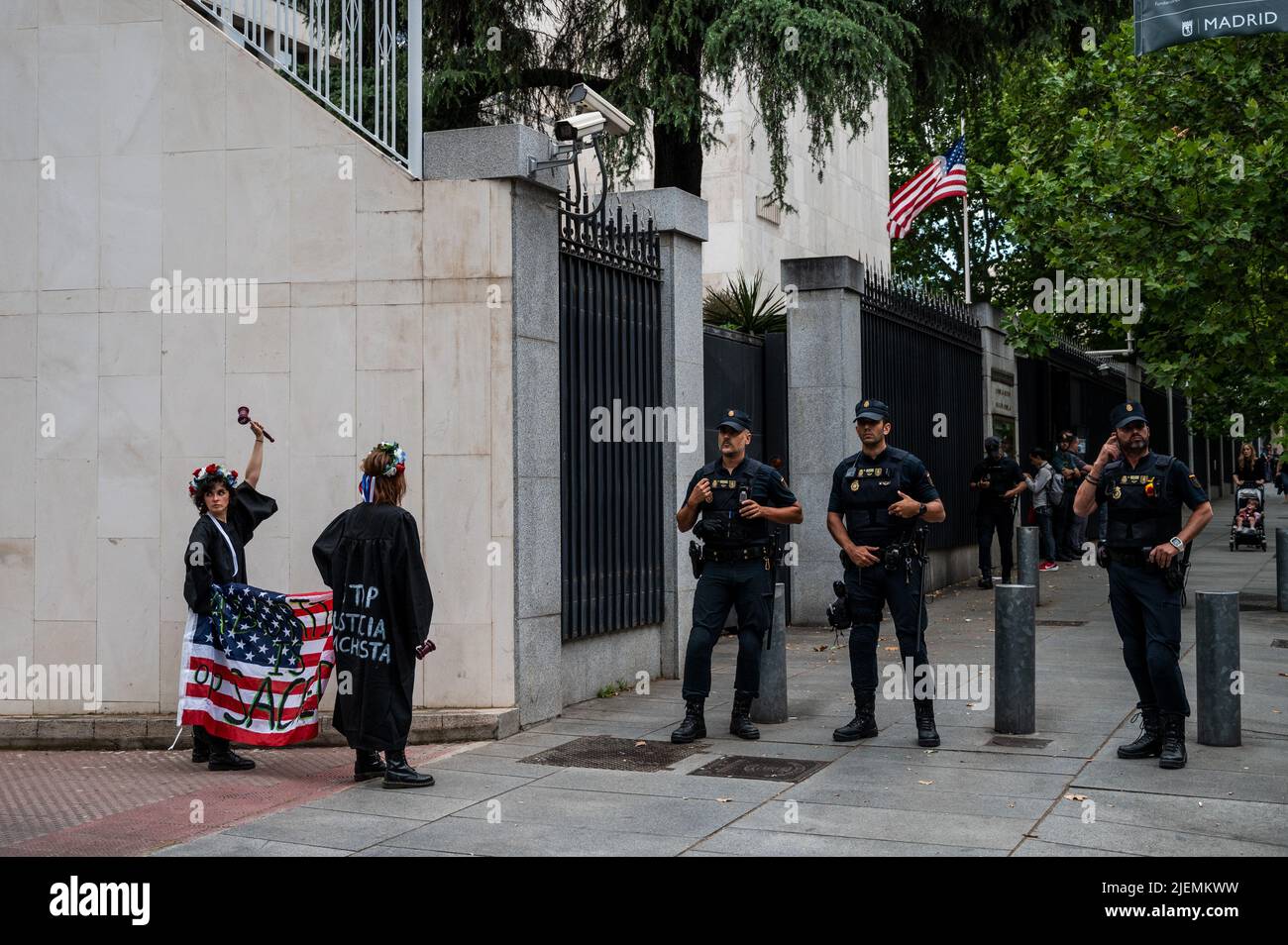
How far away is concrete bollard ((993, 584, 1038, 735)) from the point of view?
8.28 metres

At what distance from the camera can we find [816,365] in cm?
1387

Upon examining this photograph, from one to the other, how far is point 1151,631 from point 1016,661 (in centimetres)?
95

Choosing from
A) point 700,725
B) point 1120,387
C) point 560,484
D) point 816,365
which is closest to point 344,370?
point 560,484

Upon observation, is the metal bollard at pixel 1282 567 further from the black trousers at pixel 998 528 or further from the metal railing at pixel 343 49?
the metal railing at pixel 343 49

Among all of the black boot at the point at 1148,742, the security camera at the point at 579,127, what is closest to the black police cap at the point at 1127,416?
the black boot at the point at 1148,742

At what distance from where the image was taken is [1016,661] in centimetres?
828

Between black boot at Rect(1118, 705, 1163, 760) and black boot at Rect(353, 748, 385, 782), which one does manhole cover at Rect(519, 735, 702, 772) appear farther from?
black boot at Rect(1118, 705, 1163, 760)

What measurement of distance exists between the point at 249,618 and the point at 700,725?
9.28 feet

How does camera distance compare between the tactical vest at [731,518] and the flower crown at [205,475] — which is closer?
the flower crown at [205,475]

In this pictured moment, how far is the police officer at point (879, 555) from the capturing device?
816 centimetres

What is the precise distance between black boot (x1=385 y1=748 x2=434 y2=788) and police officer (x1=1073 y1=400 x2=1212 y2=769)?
3.93m

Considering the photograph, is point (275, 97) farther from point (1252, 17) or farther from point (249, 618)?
point (1252, 17)

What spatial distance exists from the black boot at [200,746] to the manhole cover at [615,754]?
6.55 feet

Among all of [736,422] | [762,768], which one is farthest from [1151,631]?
[736,422]
